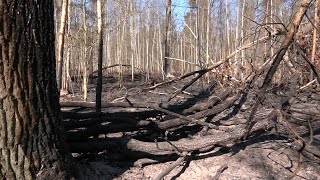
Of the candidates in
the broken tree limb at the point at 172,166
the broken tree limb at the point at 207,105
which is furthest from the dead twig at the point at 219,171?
the broken tree limb at the point at 207,105

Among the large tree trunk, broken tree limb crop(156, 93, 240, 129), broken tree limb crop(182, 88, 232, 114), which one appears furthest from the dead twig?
the large tree trunk

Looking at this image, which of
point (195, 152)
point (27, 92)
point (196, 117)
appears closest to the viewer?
point (27, 92)

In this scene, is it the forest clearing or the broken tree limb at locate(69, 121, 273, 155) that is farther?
the broken tree limb at locate(69, 121, 273, 155)

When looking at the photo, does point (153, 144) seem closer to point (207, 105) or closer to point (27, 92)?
point (207, 105)

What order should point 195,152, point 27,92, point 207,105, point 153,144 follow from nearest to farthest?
point 27,92, point 153,144, point 195,152, point 207,105

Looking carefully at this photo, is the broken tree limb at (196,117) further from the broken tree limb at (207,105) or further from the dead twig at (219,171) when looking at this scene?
the dead twig at (219,171)

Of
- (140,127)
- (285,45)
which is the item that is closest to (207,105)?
(140,127)

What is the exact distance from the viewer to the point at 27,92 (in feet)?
8.39

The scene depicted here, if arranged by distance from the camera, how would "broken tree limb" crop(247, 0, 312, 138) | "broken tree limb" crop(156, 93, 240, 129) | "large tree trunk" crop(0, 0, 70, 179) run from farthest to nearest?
1. "broken tree limb" crop(156, 93, 240, 129)
2. "broken tree limb" crop(247, 0, 312, 138)
3. "large tree trunk" crop(0, 0, 70, 179)

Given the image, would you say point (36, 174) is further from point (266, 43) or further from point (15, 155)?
point (266, 43)

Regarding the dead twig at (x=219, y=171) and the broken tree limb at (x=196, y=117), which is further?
the broken tree limb at (x=196, y=117)

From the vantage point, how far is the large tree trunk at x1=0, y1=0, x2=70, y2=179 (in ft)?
8.00

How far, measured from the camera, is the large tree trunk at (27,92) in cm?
244

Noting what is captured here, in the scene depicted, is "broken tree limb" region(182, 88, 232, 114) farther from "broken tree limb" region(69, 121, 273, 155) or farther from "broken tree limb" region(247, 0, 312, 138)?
"broken tree limb" region(247, 0, 312, 138)
